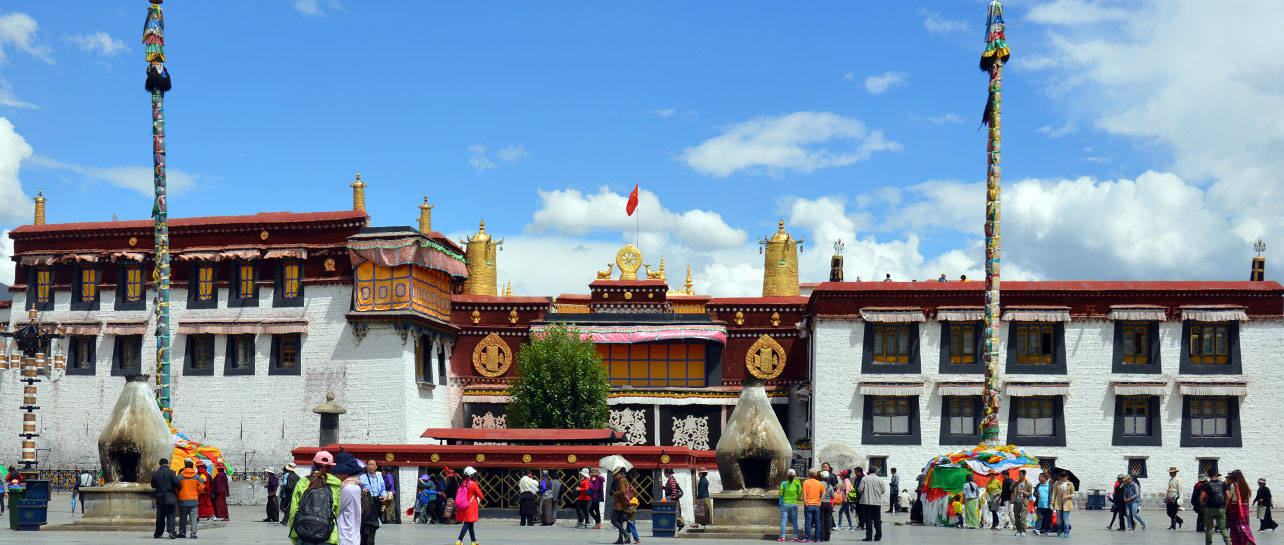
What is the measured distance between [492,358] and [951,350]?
56.6 feet

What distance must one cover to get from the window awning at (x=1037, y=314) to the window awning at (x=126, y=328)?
3128cm

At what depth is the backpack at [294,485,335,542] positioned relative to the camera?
47.7 ft

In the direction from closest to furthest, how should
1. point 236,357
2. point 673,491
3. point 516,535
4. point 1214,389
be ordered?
point 516,535 < point 673,491 < point 1214,389 < point 236,357

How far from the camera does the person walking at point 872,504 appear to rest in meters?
27.7

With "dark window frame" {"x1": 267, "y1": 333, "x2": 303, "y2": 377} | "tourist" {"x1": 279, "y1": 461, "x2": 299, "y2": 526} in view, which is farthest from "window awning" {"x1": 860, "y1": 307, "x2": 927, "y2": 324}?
"tourist" {"x1": 279, "y1": 461, "x2": 299, "y2": 526}

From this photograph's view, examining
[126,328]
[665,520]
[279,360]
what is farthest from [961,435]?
[126,328]

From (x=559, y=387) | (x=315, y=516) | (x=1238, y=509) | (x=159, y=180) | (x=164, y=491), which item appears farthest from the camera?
(x=559, y=387)

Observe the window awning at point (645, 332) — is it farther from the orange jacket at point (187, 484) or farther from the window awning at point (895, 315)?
the orange jacket at point (187, 484)

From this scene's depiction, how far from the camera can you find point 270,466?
46.9 m

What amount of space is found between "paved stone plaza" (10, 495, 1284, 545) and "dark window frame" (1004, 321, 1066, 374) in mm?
10545

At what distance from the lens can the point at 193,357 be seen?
48219mm

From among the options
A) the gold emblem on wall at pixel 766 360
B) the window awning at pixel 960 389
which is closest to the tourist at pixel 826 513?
the window awning at pixel 960 389

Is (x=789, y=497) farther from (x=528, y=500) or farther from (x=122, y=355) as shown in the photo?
(x=122, y=355)

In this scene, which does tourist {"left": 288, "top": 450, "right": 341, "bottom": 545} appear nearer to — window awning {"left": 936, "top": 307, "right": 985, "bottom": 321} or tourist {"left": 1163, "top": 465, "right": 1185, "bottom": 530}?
tourist {"left": 1163, "top": 465, "right": 1185, "bottom": 530}
